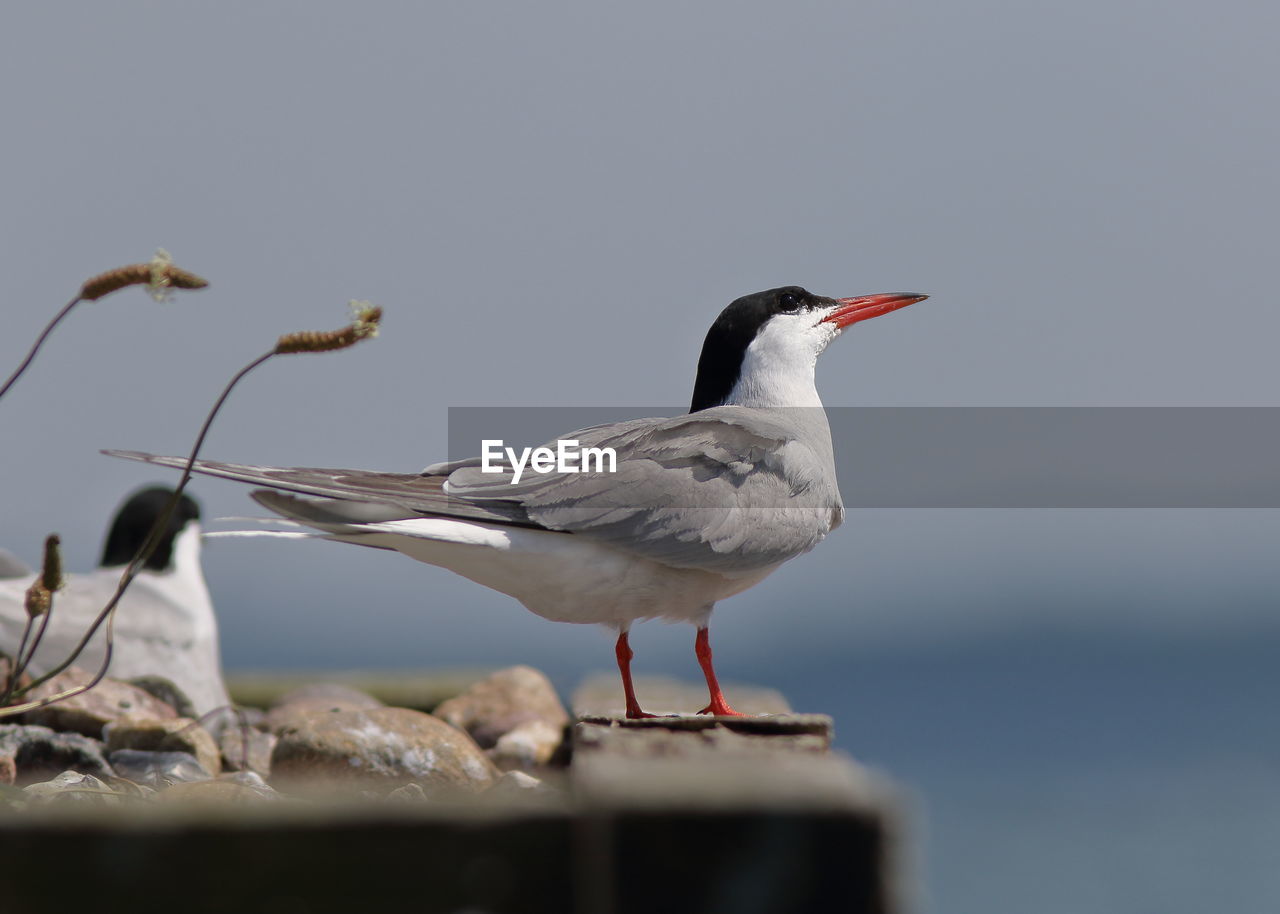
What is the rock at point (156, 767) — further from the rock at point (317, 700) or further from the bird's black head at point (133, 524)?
the bird's black head at point (133, 524)

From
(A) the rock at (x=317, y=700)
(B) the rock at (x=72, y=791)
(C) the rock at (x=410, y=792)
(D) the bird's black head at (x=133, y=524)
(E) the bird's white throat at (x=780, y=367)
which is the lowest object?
(C) the rock at (x=410, y=792)

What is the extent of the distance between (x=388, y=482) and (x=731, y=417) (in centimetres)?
118

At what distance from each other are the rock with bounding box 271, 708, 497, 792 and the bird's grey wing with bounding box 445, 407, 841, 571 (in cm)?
75

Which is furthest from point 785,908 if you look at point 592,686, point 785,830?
point 592,686

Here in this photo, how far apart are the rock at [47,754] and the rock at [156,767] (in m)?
0.06

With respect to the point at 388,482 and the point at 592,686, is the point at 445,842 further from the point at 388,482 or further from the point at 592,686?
the point at 592,686

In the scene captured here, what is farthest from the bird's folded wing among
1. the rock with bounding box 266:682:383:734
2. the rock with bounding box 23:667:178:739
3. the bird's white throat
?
the rock with bounding box 266:682:383:734

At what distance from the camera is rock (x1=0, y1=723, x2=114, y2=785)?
3.77 metres

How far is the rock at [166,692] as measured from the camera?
524 cm

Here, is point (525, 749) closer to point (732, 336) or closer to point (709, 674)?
point (709, 674)

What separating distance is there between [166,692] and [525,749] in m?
1.63

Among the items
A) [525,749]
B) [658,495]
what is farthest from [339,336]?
[525,749]

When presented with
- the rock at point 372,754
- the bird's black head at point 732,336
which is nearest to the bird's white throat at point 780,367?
the bird's black head at point 732,336

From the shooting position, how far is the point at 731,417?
437 centimetres
